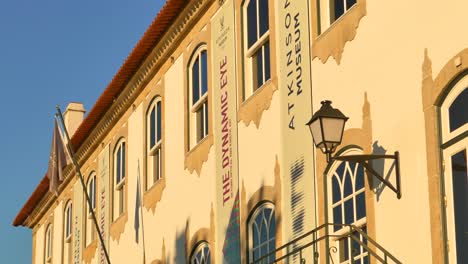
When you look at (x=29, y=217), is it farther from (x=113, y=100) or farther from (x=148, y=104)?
(x=148, y=104)

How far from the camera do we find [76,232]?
88.6 feet

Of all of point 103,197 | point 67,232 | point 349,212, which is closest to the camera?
point 349,212

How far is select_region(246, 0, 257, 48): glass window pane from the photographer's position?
16.6 m

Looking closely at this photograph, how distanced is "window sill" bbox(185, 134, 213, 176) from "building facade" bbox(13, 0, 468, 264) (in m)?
0.03

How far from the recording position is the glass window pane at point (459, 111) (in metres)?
11.1

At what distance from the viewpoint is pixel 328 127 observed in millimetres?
12133

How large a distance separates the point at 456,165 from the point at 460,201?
1.13 feet

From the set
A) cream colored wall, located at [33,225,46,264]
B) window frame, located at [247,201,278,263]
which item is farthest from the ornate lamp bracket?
cream colored wall, located at [33,225,46,264]

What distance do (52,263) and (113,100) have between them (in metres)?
7.74

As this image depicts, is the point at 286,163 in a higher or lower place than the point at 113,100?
lower

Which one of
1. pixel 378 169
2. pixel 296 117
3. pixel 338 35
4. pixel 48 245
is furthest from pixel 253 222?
pixel 48 245

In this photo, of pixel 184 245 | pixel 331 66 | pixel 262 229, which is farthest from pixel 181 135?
pixel 331 66

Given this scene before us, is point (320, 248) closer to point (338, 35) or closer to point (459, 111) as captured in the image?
point (338, 35)

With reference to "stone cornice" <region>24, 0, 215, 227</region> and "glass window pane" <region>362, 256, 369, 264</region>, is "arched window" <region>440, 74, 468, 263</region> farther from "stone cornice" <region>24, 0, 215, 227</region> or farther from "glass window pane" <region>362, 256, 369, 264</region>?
"stone cornice" <region>24, 0, 215, 227</region>
